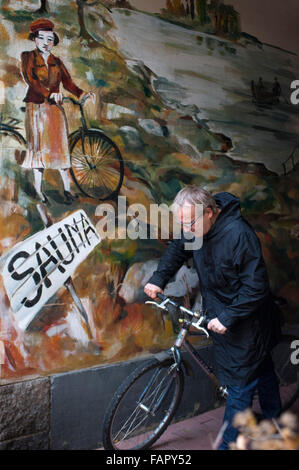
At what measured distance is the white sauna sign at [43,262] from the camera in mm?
3082

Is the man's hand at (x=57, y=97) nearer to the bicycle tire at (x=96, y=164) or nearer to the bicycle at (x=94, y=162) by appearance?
the bicycle at (x=94, y=162)

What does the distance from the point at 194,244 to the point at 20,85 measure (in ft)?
5.97

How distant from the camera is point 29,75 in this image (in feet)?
10.3

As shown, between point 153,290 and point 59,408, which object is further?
point 153,290

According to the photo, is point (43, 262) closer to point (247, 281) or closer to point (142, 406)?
point (142, 406)

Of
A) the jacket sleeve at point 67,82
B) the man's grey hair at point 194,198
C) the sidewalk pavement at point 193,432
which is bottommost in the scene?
the sidewalk pavement at point 193,432

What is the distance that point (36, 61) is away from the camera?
3.18 metres

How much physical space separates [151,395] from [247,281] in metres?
1.25

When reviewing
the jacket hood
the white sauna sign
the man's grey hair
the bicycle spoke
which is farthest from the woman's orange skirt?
the bicycle spoke

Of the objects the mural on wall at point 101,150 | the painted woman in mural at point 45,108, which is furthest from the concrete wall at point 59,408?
the painted woman in mural at point 45,108

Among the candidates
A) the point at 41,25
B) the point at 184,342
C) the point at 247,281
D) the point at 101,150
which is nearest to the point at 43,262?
the point at 101,150

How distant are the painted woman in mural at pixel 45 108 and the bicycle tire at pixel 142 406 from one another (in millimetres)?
1527

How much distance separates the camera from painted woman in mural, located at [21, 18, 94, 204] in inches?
124

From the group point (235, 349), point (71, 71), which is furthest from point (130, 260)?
point (71, 71)
